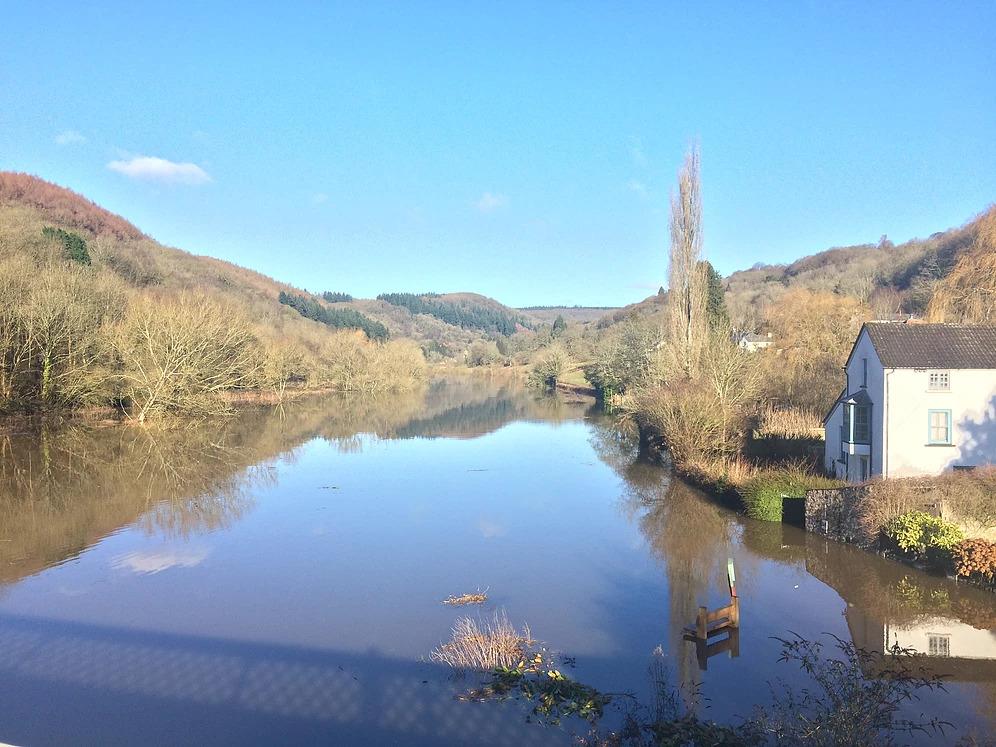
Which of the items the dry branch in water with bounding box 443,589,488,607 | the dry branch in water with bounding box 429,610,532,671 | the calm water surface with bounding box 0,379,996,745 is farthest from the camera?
the dry branch in water with bounding box 443,589,488,607

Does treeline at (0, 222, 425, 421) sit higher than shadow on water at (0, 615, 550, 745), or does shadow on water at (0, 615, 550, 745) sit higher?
treeline at (0, 222, 425, 421)

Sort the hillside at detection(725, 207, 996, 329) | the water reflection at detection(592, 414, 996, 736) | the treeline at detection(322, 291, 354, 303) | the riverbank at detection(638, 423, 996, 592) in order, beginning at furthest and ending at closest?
the treeline at detection(322, 291, 354, 303) < the hillside at detection(725, 207, 996, 329) < the riverbank at detection(638, 423, 996, 592) < the water reflection at detection(592, 414, 996, 736)

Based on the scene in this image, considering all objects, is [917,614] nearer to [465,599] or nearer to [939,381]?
[465,599]

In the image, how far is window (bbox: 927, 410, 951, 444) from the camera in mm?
17781

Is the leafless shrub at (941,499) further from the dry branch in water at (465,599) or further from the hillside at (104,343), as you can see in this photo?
the hillside at (104,343)

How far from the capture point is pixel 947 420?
17.8 m

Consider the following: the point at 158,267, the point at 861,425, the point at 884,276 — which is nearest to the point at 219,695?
the point at 861,425

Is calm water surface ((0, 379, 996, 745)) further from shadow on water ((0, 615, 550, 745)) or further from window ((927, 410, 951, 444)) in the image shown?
window ((927, 410, 951, 444))

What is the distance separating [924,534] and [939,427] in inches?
187

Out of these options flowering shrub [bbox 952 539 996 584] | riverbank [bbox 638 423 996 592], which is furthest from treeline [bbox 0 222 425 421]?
flowering shrub [bbox 952 539 996 584]

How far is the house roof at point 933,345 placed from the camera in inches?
706

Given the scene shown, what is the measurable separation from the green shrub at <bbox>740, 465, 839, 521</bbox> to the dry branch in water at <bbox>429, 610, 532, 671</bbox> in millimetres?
10599

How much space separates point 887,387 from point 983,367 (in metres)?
2.34

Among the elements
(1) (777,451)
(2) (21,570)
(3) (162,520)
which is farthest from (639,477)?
(2) (21,570)
